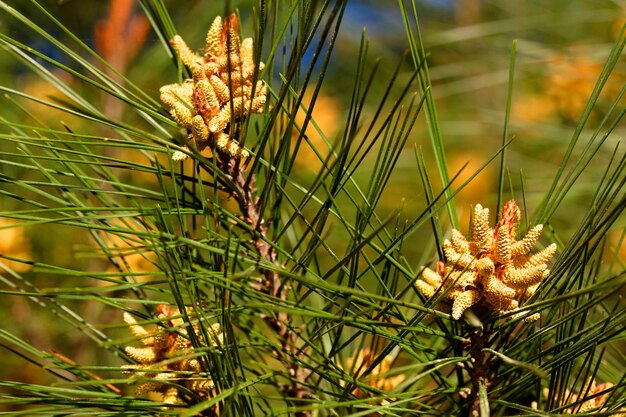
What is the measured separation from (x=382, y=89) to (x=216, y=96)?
1548 millimetres

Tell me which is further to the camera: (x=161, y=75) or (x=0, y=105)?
(x=161, y=75)

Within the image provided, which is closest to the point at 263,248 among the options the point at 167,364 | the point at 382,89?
the point at 167,364

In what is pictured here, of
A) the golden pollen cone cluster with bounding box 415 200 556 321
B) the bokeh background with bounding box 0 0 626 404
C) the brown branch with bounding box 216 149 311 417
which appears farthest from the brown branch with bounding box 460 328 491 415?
the bokeh background with bounding box 0 0 626 404

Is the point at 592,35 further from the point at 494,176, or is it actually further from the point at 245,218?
the point at 245,218

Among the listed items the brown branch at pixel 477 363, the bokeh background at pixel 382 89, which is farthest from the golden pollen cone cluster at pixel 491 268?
the bokeh background at pixel 382 89

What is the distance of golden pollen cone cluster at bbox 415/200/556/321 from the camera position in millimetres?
466

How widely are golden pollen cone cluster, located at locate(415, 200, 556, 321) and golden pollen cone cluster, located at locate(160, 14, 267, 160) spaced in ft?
0.57

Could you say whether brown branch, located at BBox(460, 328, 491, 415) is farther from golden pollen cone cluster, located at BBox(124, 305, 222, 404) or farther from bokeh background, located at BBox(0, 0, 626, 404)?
bokeh background, located at BBox(0, 0, 626, 404)

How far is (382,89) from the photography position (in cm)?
200

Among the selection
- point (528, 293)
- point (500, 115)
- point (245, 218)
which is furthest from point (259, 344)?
point (500, 115)

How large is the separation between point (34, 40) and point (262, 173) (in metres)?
0.70

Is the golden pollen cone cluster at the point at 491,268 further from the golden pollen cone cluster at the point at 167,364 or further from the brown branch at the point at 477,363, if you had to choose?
the golden pollen cone cluster at the point at 167,364

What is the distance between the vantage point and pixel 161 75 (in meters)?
1.42

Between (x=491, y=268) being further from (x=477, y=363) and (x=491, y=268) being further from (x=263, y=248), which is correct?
(x=263, y=248)
